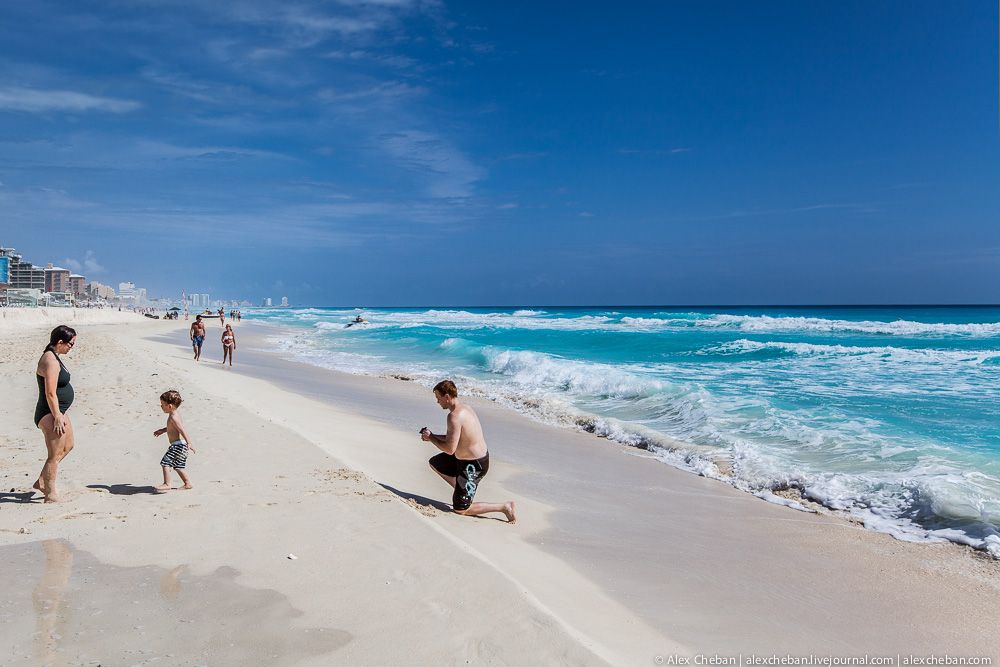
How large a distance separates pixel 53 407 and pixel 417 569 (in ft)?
11.4

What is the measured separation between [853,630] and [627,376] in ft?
39.6

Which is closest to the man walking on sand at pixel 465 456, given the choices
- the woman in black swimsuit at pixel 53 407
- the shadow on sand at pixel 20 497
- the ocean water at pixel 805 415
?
the woman in black swimsuit at pixel 53 407

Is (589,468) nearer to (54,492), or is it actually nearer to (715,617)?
(715,617)

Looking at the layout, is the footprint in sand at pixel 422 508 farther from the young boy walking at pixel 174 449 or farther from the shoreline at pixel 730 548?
the young boy walking at pixel 174 449

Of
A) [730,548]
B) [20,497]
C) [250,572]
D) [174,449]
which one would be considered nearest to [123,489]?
[174,449]

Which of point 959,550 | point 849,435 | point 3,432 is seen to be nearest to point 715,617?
point 959,550

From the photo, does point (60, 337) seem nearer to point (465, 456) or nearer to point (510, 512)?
point (465, 456)

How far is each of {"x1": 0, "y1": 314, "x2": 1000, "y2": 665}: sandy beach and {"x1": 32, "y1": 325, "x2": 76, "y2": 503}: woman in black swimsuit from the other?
293mm

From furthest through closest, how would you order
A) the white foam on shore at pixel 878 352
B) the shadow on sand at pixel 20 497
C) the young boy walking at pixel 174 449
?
the white foam on shore at pixel 878 352 → the young boy walking at pixel 174 449 → the shadow on sand at pixel 20 497

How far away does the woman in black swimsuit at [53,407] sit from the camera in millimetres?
5105

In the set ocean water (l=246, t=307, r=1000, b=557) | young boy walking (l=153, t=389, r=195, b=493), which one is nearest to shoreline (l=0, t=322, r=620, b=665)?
young boy walking (l=153, t=389, r=195, b=493)

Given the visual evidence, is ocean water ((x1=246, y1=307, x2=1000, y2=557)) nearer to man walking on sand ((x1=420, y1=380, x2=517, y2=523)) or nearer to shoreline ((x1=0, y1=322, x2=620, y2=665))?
man walking on sand ((x1=420, y1=380, x2=517, y2=523))

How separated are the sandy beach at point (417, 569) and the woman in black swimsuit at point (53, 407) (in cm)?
29

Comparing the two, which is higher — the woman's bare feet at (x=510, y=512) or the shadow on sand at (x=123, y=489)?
the shadow on sand at (x=123, y=489)
